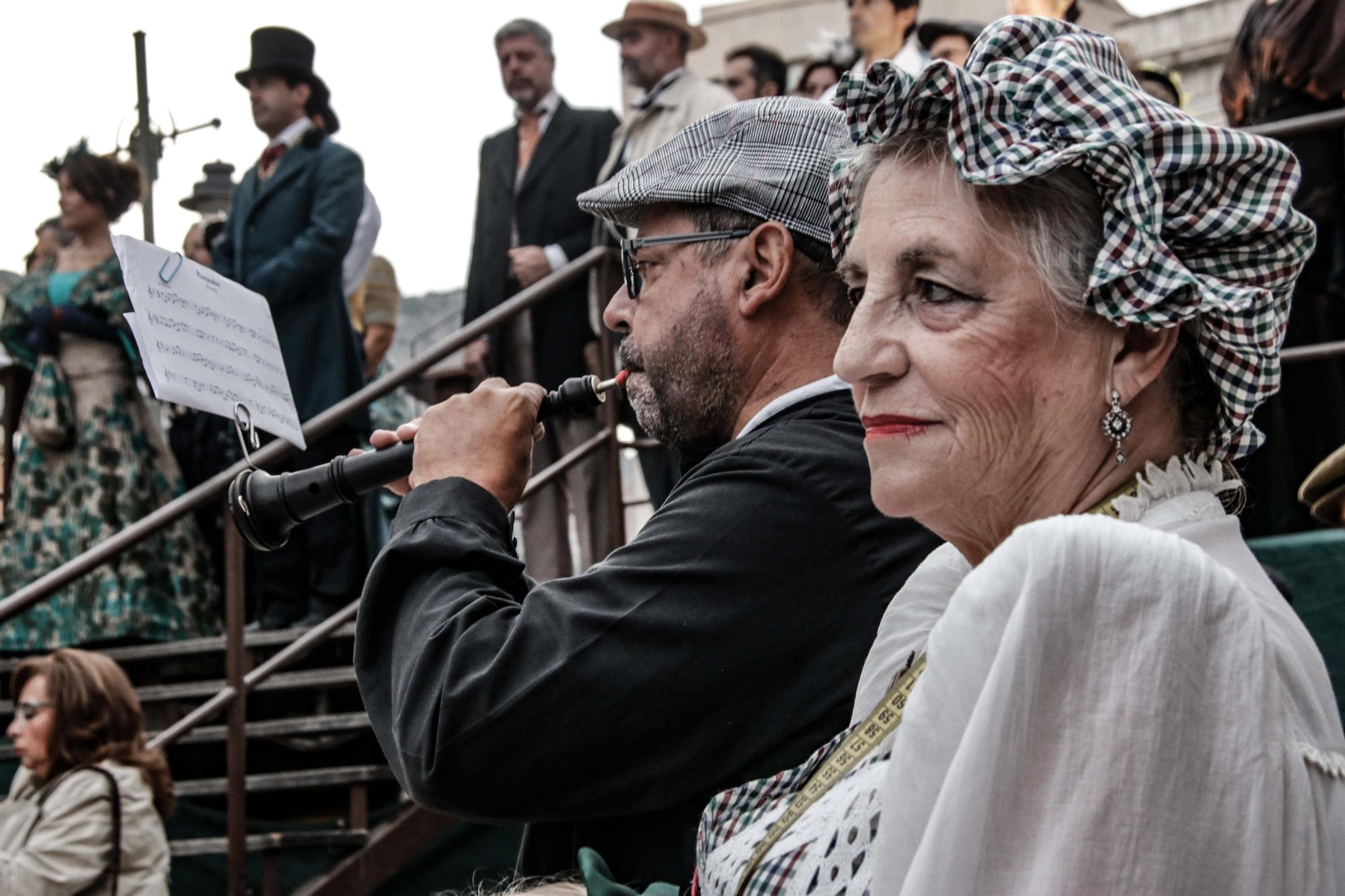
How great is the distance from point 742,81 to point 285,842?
360 centimetres

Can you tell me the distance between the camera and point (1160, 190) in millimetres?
1420

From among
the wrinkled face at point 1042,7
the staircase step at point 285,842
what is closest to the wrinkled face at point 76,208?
the staircase step at point 285,842

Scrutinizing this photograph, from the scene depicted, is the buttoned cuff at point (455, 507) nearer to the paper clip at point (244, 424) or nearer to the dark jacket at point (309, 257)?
the paper clip at point (244, 424)

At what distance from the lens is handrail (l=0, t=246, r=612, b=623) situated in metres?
4.77

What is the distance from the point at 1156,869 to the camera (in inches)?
42.8

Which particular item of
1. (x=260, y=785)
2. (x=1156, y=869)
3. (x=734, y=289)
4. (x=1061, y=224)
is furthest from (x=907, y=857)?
(x=260, y=785)

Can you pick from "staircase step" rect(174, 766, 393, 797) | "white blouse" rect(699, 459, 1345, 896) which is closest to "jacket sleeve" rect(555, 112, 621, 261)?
"staircase step" rect(174, 766, 393, 797)

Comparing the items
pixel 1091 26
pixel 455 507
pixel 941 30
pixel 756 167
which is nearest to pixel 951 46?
pixel 941 30

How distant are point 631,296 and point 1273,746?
1.45m

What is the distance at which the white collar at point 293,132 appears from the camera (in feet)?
19.1

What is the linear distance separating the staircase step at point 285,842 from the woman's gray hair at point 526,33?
3014 millimetres

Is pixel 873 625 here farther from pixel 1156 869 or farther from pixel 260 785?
pixel 260 785

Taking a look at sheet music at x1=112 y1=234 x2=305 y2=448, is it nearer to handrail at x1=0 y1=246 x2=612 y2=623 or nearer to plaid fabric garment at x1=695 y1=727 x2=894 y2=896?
plaid fabric garment at x1=695 y1=727 x2=894 y2=896

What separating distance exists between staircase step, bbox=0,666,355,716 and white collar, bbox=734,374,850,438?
345 cm
